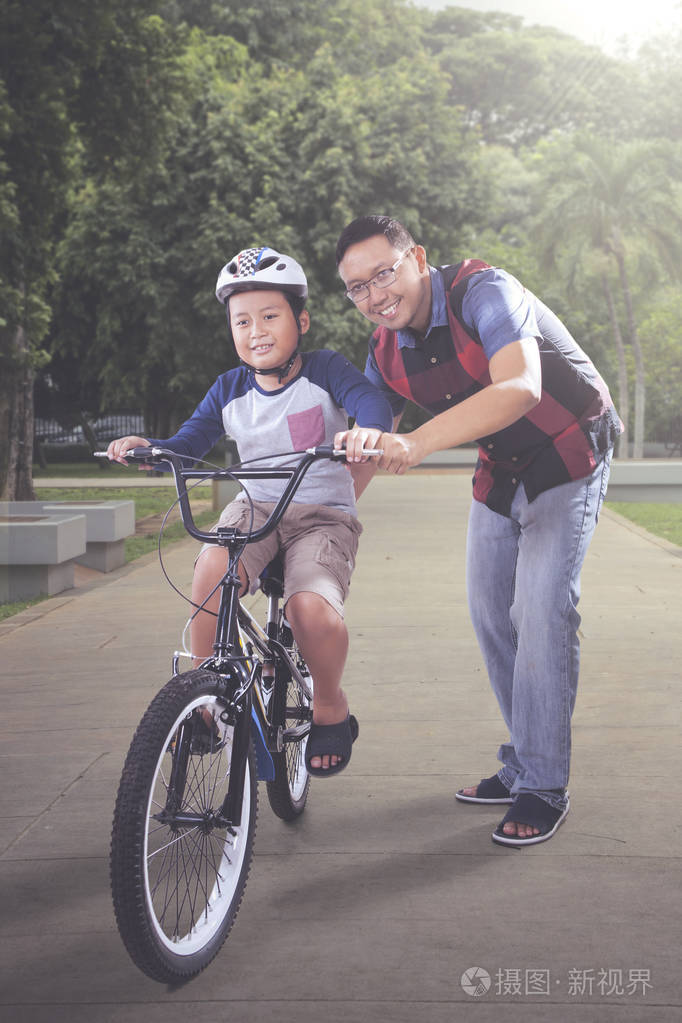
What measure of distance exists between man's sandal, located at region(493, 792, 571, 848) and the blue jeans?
0.03m

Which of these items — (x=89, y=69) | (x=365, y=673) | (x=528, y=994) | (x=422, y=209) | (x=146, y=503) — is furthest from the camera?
(x=422, y=209)

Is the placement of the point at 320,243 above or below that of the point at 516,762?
above

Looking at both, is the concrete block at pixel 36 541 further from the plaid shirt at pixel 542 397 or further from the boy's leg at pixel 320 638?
the boy's leg at pixel 320 638

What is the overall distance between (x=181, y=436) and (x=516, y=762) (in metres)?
1.56

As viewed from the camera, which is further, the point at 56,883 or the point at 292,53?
the point at 292,53

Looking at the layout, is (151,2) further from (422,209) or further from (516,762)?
(516,762)

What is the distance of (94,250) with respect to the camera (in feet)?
99.5

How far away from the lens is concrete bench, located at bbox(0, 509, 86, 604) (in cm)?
949

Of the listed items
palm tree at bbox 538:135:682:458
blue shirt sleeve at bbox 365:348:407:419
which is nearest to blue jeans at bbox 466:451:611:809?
blue shirt sleeve at bbox 365:348:407:419

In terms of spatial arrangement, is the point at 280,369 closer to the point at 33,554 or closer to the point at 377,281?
the point at 377,281

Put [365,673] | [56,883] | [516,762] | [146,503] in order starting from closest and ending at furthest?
1. [56,883]
2. [516,762]
3. [365,673]
4. [146,503]

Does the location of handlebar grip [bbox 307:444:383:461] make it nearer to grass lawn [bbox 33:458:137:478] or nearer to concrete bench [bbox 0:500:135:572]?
concrete bench [bbox 0:500:135:572]

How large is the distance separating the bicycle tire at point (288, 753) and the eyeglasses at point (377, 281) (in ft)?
3.24

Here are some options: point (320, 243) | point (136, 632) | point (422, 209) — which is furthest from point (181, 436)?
point (422, 209)
